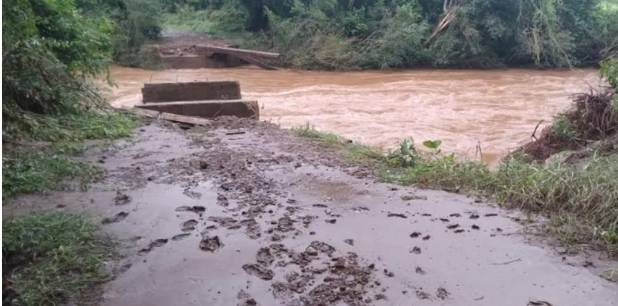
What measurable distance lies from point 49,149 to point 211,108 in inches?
151

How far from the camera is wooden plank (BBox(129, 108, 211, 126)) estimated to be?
9.00 meters

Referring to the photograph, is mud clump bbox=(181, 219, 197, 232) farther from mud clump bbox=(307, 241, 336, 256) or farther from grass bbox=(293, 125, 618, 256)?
grass bbox=(293, 125, 618, 256)

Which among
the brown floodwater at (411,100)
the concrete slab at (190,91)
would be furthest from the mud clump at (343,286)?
the concrete slab at (190,91)

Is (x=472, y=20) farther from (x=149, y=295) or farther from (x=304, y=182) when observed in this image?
(x=149, y=295)

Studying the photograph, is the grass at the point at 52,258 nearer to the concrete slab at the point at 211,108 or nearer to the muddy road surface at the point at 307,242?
the muddy road surface at the point at 307,242

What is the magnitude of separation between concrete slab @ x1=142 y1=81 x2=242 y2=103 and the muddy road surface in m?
4.47

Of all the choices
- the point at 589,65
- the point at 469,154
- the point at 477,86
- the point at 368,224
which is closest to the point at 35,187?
the point at 368,224

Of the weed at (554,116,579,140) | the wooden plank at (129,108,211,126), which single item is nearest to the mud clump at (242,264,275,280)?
the wooden plank at (129,108,211,126)

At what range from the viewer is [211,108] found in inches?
394

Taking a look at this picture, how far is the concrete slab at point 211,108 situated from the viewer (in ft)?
32.7

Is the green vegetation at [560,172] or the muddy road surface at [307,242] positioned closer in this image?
the muddy road surface at [307,242]

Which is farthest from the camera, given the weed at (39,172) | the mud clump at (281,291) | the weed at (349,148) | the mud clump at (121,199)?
the weed at (349,148)

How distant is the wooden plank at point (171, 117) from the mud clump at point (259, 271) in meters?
5.42

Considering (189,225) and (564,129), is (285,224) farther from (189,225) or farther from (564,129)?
(564,129)
